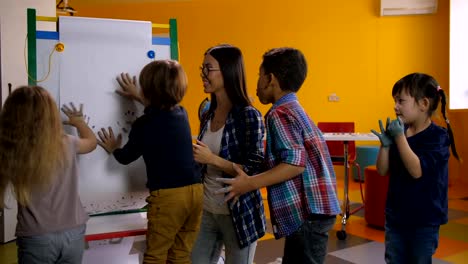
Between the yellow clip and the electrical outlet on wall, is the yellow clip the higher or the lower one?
the higher one

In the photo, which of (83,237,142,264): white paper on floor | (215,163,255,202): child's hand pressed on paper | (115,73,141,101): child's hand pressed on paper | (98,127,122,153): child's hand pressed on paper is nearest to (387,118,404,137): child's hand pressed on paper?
(215,163,255,202): child's hand pressed on paper

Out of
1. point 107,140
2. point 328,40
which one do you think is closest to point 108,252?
point 107,140

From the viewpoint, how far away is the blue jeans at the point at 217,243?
163 cm

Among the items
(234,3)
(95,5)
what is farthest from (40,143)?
(95,5)

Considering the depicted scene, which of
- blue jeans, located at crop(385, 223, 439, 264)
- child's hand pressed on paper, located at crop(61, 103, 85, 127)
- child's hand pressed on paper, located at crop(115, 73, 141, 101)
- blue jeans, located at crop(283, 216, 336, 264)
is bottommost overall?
blue jeans, located at crop(385, 223, 439, 264)

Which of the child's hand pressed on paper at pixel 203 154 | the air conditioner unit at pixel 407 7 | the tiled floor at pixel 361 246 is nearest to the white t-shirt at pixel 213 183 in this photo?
the child's hand pressed on paper at pixel 203 154

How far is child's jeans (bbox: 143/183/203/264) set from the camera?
5.74 feet

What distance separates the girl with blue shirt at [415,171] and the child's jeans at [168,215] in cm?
84

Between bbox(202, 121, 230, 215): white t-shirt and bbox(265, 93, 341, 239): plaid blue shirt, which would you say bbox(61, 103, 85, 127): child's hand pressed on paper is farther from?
bbox(265, 93, 341, 239): plaid blue shirt

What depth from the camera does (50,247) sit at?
159cm

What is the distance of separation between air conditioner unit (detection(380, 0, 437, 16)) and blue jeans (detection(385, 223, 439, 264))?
18.6 feet

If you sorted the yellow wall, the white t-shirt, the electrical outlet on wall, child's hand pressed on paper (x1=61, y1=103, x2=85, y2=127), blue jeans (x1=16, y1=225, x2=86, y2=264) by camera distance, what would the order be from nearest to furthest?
1. blue jeans (x1=16, y1=225, x2=86, y2=264)
2. the white t-shirt
3. child's hand pressed on paper (x1=61, y1=103, x2=85, y2=127)
4. the yellow wall
5. the electrical outlet on wall

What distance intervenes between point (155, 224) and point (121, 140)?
569mm

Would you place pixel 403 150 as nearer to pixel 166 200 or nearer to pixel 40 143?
pixel 166 200
